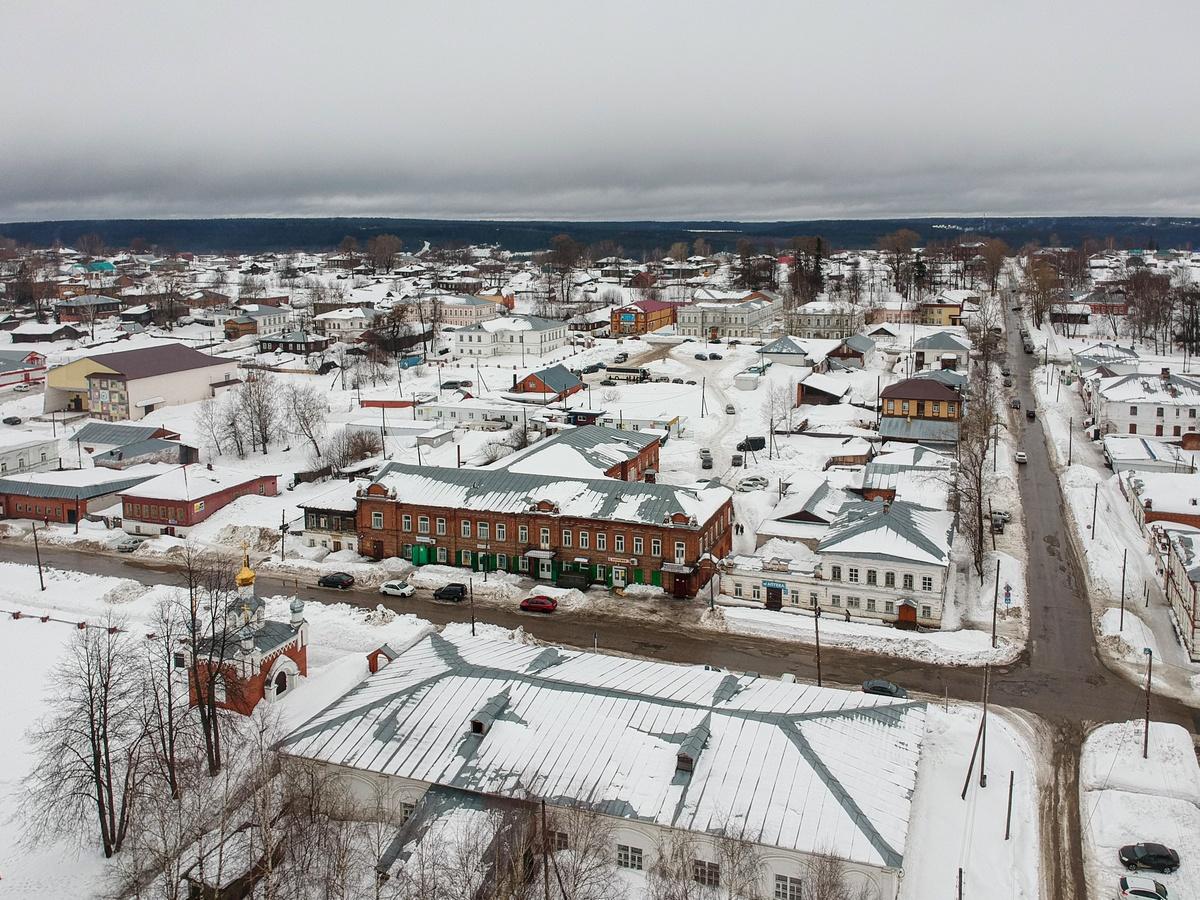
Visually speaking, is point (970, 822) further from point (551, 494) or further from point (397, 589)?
point (397, 589)

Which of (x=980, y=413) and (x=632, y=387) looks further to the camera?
(x=632, y=387)

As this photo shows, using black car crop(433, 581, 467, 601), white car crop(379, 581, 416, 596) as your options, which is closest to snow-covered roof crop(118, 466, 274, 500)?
white car crop(379, 581, 416, 596)

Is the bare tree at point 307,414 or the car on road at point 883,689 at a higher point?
the bare tree at point 307,414

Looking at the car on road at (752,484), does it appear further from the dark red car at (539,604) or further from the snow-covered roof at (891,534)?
the dark red car at (539,604)

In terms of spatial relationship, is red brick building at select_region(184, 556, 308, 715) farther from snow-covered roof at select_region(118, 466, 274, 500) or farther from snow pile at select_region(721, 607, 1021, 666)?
snow-covered roof at select_region(118, 466, 274, 500)

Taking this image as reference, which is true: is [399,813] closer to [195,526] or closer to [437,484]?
[437,484]

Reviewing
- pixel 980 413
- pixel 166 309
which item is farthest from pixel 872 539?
pixel 166 309

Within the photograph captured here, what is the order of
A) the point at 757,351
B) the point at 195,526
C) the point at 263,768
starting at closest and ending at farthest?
the point at 263,768
the point at 195,526
the point at 757,351

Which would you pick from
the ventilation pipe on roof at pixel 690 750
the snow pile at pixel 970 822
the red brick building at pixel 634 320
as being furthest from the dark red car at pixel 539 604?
the red brick building at pixel 634 320
